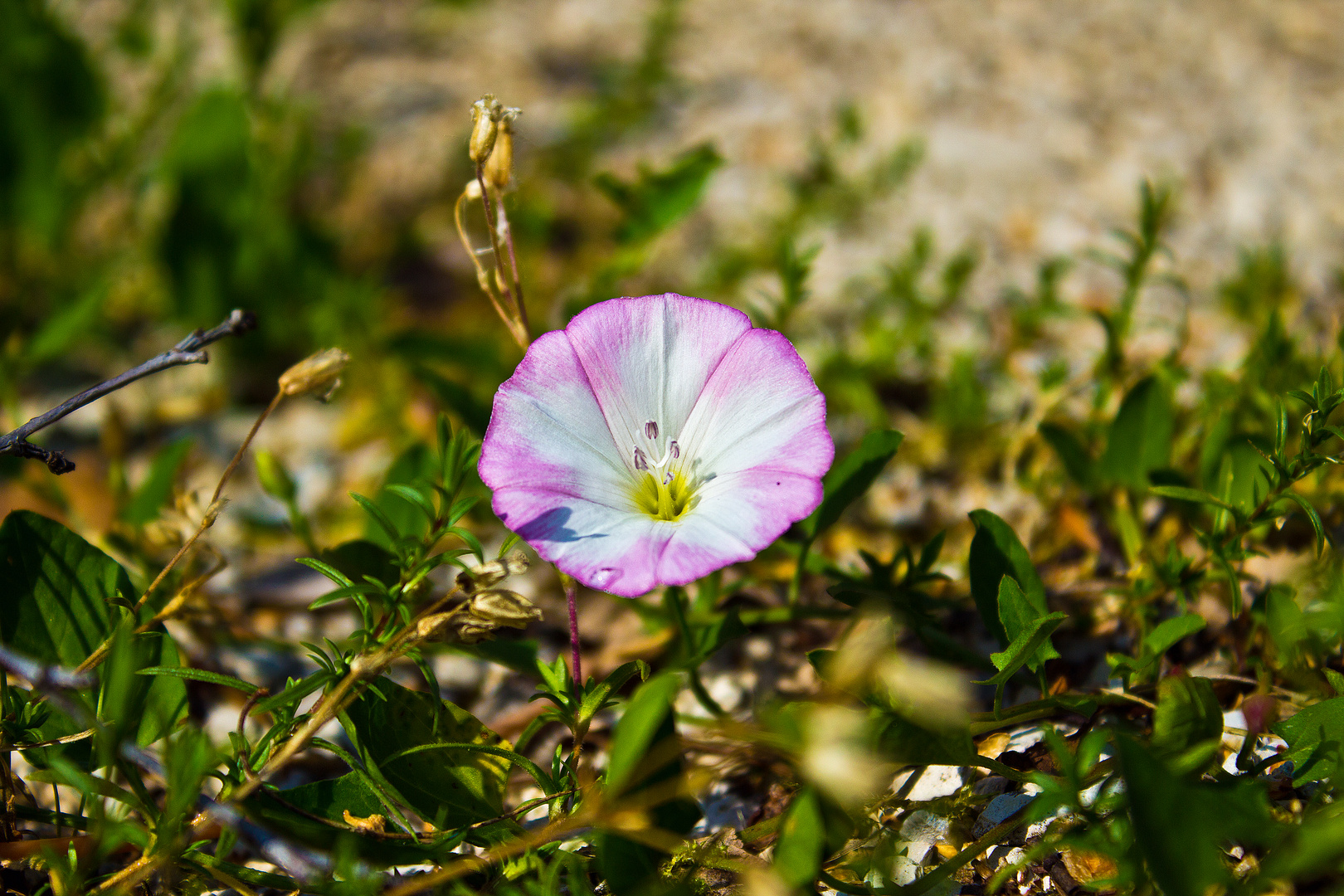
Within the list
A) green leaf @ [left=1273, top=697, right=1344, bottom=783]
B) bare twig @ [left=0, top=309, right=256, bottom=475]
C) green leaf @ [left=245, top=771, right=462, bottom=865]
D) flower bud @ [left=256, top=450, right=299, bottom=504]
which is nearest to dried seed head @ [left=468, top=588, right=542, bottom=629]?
green leaf @ [left=245, top=771, right=462, bottom=865]

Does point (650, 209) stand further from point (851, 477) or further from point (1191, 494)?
point (1191, 494)

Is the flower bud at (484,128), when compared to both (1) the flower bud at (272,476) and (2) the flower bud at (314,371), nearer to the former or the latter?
(2) the flower bud at (314,371)

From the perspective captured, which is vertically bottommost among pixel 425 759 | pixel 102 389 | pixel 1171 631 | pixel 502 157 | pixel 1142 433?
pixel 425 759

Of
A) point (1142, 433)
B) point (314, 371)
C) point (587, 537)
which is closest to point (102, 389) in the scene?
point (314, 371)

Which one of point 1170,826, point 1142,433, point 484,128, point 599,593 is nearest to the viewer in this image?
point 1170,826

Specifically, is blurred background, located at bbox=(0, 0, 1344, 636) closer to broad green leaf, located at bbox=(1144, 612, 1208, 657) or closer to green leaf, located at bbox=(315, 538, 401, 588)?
green leaf, located at bbox=(315, 538, 401, 588)
